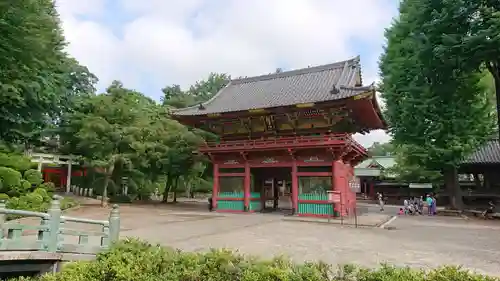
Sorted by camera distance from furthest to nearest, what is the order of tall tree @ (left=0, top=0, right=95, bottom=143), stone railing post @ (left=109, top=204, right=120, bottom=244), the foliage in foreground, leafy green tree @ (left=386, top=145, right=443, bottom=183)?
1. leafy green tree @ (left=386, top=145, right=443, bottom=183)
2. tall tree @ (left=0, top=0, right=95, bottom=143)
3. stone railing post @ (left=109, top=204, right=120, bottom=244)
4. the foliage in foreground

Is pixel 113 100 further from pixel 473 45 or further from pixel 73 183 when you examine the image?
pixel 473 45

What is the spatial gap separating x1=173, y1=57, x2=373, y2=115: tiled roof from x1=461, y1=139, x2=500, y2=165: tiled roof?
45.9 ft

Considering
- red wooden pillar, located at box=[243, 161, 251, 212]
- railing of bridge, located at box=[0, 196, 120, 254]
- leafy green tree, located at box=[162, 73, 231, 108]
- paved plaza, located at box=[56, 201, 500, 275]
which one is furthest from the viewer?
leafy green tree, located at box=[162, 73, 231, 108]

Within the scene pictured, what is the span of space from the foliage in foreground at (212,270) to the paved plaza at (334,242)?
2.82 m

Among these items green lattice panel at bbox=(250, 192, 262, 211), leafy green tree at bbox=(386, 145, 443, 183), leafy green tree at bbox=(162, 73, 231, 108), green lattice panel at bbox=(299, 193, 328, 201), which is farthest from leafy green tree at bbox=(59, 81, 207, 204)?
leafy green tree at bbox=(162, 73, 231, 108)

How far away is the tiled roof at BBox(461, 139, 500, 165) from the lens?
94.7 ft

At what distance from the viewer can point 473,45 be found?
18.8 meters

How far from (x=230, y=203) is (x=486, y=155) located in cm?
2316

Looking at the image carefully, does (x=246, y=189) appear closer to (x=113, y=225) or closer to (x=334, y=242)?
(x=334, y=242)

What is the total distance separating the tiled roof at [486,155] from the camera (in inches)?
1136

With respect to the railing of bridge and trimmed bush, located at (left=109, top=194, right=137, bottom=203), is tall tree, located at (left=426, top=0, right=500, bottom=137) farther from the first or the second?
trimmed bush, located at (left=109, top=194, right=137, bottom=203)

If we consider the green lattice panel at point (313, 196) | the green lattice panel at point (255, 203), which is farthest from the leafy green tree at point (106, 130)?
the green lattice panel at point (313, 196)

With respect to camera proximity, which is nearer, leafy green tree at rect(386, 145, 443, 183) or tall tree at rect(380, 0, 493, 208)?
tall tree at rect(380, 0, 493, 208)

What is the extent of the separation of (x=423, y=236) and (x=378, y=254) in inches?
188
